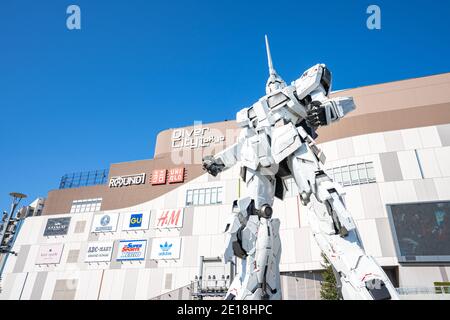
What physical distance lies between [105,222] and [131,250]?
4.61 metres

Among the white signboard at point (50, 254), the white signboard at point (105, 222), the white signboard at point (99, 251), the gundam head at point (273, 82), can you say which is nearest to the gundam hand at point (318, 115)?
the gundam head at point (273, 82)

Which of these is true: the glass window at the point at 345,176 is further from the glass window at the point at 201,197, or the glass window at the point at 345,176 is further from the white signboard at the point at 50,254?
the white signboard at the point at 50,254

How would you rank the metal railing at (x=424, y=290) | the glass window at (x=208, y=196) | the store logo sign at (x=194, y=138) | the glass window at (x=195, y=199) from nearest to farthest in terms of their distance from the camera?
1. the metal railing at (x=424, y=290)
2. the glass window at (x=208, y=196)
3. the glass window at (x=195, y=199)
4. the store logo sign at (x=194, y=138)

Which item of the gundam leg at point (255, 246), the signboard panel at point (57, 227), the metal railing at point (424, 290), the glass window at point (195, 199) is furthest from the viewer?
the signboard panel at point (57, 227)

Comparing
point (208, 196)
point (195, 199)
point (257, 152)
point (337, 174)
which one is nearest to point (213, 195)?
point (208, 196)

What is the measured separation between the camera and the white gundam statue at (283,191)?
11.7 feet

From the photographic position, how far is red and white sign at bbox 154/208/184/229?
25125 millimetres

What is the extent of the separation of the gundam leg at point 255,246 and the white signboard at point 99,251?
24.9 m

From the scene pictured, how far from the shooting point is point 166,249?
2425 cm

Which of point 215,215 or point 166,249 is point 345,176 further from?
point 166,249

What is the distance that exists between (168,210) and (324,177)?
77.0 feet

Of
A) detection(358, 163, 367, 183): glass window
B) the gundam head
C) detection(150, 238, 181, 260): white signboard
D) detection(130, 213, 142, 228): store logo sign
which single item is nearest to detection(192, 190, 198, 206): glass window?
detection(150, 238, 181, 260): white signboard
